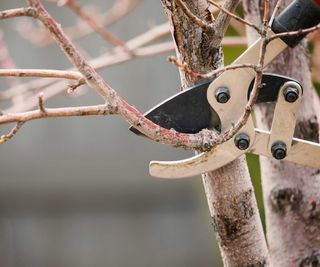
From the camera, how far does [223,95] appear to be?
109 cm

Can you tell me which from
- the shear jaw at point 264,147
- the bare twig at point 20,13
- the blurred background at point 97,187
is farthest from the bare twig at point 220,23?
the blurred background at point 97,187

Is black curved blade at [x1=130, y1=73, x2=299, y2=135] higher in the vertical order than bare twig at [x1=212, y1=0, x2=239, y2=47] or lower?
lower

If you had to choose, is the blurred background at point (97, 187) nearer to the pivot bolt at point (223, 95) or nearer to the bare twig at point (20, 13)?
the pivot bolt at point (223, 95)

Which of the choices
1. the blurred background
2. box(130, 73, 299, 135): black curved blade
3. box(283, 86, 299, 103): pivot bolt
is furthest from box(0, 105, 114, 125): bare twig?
the blurred background

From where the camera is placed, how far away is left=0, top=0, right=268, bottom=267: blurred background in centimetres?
365

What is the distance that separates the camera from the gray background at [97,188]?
3.65 m

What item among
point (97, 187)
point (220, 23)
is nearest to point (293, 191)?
point (220, 23)

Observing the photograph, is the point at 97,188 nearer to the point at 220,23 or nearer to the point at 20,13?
the point at 220,23

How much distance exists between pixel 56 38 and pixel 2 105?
284 centimetres

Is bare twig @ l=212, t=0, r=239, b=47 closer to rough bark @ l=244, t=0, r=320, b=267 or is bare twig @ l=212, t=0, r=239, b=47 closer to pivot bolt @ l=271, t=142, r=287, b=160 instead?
pivot bolt @ l=271, t=142, r=287, b=160

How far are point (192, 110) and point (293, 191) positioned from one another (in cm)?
39

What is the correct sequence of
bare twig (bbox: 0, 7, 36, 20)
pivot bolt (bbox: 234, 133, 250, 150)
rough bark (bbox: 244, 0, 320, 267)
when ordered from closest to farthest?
bare twig (bbox: 0, 7, 36, 20) < pivot bolt (bbox: 234, 133, 250, 150) < rough bark (bbox: 244, 0, 320, 267)

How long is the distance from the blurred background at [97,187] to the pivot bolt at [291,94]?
2.48m

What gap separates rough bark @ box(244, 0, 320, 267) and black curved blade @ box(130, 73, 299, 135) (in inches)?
12.3
